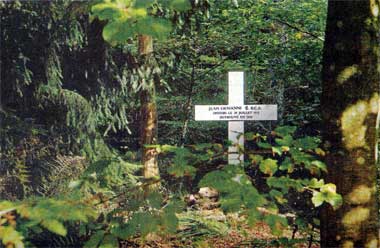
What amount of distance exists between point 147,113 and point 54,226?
4.49 meters

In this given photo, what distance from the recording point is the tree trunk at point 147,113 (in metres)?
5.62

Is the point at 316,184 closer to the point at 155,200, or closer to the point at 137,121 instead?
the point at 155,200

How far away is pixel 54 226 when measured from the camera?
125 centimetres

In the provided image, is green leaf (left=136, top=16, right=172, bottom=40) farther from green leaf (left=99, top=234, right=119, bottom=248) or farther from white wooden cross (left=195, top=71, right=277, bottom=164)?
white wooden cross (left=195, top=71, right=277, bottom=164)

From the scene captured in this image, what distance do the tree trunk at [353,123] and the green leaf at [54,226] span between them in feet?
2.95

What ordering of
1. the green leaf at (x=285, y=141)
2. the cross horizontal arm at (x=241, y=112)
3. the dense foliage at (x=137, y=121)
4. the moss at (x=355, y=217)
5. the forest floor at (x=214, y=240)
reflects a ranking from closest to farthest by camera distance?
the dense foliage at (x=137, y=121) → the moss at (x=355, y=217) → the green leaf at (x=285, y=141) → the forest floor at (x=214, y=240) → the cross horizontal arm at (x=241, y=112)

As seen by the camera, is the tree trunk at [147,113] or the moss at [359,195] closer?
the moss at [359,195]

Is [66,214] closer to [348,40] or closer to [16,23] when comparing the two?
[348,40]

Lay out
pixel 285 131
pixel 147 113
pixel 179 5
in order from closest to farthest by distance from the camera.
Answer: pixel 179 5, pixel 285 131, pixel 147 113

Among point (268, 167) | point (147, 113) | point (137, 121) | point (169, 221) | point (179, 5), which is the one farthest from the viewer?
point (137, 121)

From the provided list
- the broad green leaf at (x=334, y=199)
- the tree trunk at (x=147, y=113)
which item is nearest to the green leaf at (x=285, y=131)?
the broad green leaf at (x=334, y=199)

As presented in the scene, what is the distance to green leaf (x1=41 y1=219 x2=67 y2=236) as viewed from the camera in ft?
4.06

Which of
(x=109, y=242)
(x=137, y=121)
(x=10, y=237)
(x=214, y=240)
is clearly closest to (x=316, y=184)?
(x=109, y=242)

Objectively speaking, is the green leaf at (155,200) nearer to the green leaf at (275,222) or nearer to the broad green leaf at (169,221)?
the broad green leaf at (169,221)
